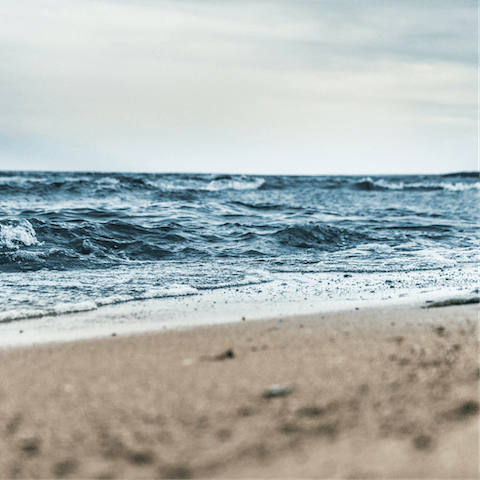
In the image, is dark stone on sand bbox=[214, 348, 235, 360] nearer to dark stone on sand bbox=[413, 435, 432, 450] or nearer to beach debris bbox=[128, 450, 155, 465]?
beach debris bbox=[128, 450, 155, 465]

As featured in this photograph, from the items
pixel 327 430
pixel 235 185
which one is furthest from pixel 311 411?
pixel 235 185

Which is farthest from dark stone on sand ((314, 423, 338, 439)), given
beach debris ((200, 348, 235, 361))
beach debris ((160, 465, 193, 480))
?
beach debris ((200, 348, 235, 361))

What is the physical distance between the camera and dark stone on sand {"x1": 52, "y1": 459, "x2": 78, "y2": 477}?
53.3 inches

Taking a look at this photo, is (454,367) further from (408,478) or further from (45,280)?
(45,280)

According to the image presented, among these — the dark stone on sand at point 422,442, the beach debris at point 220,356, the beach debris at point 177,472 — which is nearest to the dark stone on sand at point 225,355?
the beach debris at point 220,356

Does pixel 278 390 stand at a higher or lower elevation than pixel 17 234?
lower

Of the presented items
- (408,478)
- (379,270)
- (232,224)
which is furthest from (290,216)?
(408,478)

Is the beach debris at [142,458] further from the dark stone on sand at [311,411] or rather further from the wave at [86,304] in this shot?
the wave at [86,304]

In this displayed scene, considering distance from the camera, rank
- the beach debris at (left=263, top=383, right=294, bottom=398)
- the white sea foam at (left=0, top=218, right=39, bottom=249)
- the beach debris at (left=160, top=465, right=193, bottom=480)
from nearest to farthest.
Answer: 1. the beach debris at (left=160, top=465, right=193, bottom=480)
2. the beach debris at (left=263, top=383, right=294, bottom=398)
3. the white sea foam at (left=0, top=218, right=39, bottom=249)

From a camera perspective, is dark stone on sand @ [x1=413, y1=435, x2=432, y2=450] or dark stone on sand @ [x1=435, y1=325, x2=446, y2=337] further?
dark stone on sand @ [x1=435, y1=325, x2=446, y2=337]

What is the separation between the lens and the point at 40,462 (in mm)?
1396

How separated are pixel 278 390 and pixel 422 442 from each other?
0.54m

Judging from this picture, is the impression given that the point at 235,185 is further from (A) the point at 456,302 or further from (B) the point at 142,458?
(B) the point at 142,458

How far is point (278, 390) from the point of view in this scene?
5.79ft
